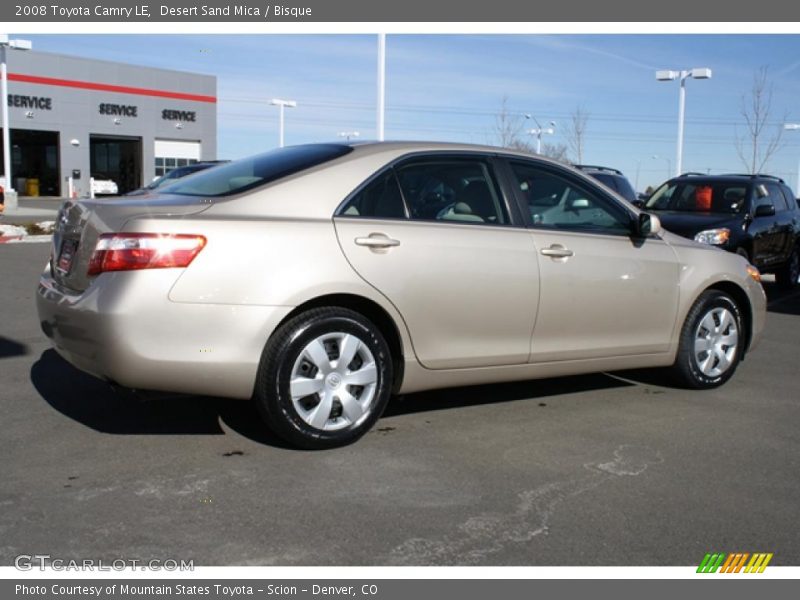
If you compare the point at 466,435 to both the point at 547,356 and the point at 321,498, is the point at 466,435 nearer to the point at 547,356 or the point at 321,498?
the point at 547,356

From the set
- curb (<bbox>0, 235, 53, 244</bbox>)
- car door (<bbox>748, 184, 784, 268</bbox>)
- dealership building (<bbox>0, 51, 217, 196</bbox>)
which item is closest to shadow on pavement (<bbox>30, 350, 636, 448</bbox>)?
car door (<bbox>748, 184, 784, 268</bbox>)

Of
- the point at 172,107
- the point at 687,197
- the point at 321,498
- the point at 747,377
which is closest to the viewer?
the point at 321,498

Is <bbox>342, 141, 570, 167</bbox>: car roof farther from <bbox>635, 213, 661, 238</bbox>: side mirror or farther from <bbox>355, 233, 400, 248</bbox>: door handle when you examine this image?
<bbox>635, 213, 661, 238</bbox>: side mirror

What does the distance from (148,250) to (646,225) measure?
333 cm

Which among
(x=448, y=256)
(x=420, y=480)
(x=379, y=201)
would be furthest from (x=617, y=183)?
(x=420, y=480)

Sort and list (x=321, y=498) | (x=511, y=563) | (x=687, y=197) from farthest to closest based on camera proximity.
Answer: (x=687, y=197) < (x=321, y=498) < (x=511, y=563)

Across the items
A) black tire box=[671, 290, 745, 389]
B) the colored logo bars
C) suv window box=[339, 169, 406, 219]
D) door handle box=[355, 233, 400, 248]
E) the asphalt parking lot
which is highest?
suv window box=[339, 169, 406, 219]

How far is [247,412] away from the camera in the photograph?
5375 mm

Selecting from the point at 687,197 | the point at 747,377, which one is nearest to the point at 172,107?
the point at 687,197

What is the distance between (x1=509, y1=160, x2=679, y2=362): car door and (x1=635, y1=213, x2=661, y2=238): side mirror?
65 millimetres

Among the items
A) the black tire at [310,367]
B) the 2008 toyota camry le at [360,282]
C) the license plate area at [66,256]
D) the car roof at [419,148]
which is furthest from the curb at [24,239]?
the black tire at [310,367]

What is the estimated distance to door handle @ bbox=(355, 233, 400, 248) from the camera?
466cm

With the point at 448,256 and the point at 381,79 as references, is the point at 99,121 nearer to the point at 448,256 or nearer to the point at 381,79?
the point at 381,79

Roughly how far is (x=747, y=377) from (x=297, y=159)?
4.12 meters
